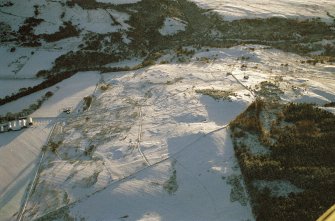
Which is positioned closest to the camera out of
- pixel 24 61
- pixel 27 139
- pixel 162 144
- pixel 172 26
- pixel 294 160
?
pixel 294 160

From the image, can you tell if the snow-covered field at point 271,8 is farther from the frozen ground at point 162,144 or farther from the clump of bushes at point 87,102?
the clump of bushes at point 87,102

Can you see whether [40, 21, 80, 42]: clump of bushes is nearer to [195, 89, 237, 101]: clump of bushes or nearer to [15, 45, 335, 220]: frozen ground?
[15, 45, 335, 220]: frozen ground

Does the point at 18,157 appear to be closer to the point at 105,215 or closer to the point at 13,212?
the point at 13,212

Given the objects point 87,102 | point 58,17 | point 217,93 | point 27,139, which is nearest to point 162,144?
point 217,93

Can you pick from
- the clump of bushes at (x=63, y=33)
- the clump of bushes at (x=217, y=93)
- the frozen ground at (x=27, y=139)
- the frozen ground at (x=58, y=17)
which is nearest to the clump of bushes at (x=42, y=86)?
the frozen ground at (x=27, y=139)

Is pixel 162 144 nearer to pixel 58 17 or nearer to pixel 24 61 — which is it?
pixel 24 61

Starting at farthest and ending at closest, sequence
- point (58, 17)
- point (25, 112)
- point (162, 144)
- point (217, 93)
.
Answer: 1. point (58, 17)
2. point (25, 112)
3. point (217, 93)
4. point (162, 144)

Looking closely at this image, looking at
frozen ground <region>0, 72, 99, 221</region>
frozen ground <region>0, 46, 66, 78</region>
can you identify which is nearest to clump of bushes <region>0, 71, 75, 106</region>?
frozen ground <region>0, 72, 99, 221</region>
